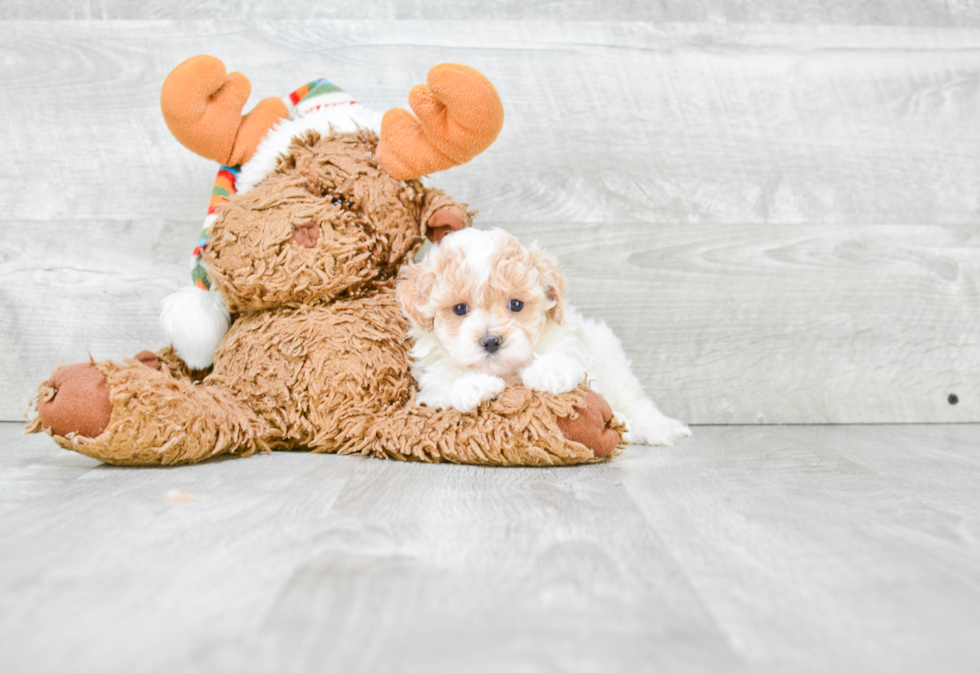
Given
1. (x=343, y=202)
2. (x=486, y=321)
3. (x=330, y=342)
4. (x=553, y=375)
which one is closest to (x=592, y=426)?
(x=553, y=375)

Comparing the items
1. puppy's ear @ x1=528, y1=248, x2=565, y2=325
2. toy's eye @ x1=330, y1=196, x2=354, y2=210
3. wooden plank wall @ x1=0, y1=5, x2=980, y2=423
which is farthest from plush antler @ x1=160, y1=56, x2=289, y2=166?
puppy's ear @ x1=528, y1=248, x2=565, y2=325

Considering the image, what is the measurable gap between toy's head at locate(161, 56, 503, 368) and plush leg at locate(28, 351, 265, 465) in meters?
0.16

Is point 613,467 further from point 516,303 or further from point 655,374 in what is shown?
point 655,374

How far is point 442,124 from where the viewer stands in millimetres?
982

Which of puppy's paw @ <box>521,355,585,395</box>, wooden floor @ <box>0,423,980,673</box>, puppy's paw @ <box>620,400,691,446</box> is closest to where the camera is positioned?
wooden floor @ <box>0,423,980,673</box>

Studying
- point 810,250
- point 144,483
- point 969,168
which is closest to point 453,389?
point 144,483

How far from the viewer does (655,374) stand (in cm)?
138

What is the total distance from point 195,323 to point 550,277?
1.66 feet

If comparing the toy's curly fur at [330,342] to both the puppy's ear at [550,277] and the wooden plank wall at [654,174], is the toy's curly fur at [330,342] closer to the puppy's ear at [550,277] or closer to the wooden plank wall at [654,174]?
the puppy's ear at [550,277]

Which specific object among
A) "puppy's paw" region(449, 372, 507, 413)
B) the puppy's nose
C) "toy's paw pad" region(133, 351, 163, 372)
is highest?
the puppy's nose

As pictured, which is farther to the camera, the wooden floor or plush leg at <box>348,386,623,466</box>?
plush leg at <box>348,386,623,466</box>

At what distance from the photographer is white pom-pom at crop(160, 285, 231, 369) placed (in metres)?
1.02

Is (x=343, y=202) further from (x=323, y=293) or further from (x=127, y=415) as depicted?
(x=127, y=415)

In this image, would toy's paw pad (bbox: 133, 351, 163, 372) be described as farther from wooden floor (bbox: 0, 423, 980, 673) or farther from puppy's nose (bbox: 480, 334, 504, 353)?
puppy's nose (bbox: 480, 334, 504, 353)
